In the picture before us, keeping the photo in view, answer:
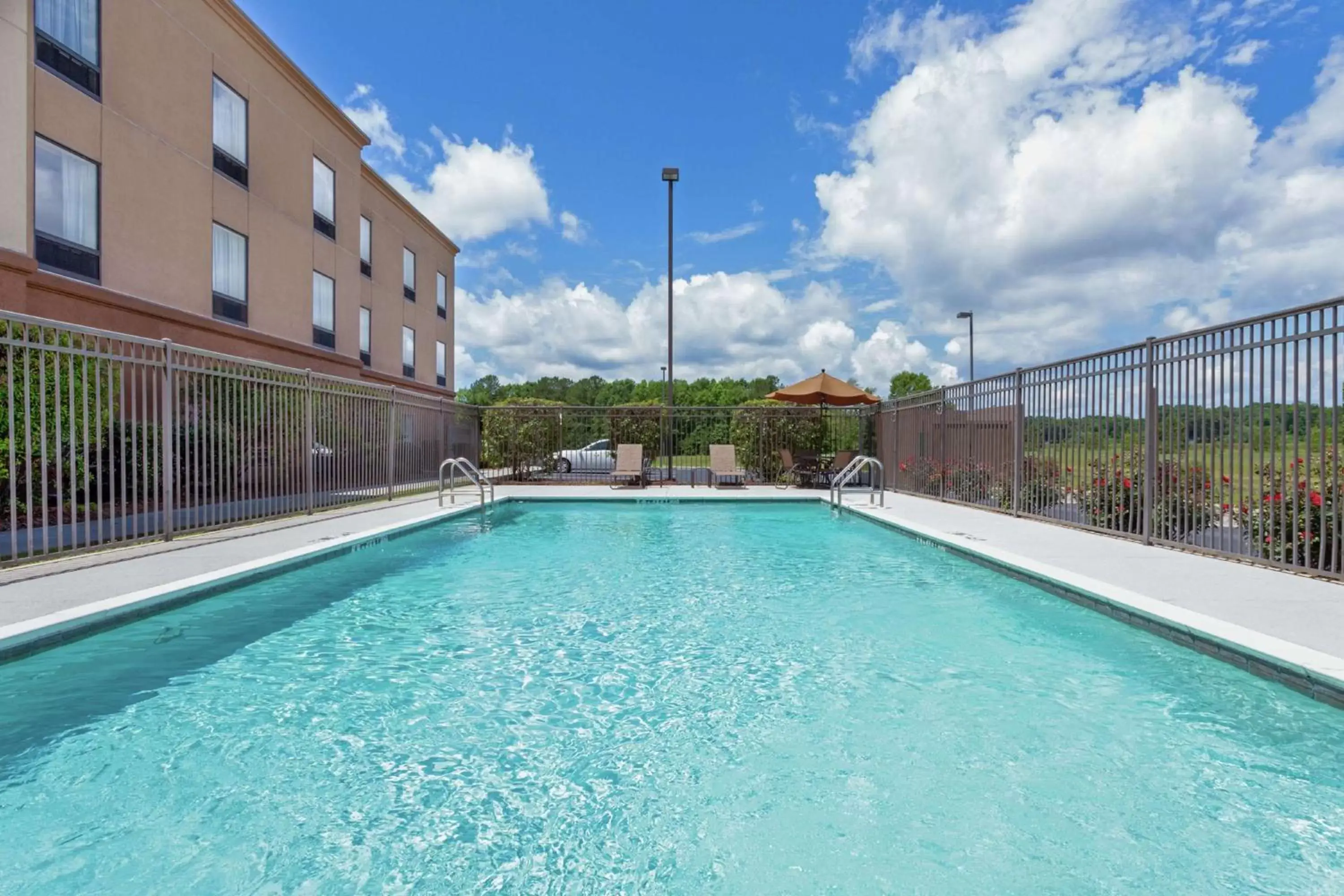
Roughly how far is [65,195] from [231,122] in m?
4.75

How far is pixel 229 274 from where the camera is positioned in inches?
548

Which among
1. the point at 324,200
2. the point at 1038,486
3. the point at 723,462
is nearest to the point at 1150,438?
the point at 1038,486

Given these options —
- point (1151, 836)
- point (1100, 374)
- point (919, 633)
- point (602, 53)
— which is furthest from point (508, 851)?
point (602, 53)

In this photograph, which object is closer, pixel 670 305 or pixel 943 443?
pixel 943 443

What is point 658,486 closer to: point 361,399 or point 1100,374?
point 361,399

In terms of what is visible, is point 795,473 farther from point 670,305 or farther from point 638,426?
point 670,305

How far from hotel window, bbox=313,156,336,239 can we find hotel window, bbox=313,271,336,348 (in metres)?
1.22

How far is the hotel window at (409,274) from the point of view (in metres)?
24.1

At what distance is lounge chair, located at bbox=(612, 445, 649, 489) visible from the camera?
51.2 feet

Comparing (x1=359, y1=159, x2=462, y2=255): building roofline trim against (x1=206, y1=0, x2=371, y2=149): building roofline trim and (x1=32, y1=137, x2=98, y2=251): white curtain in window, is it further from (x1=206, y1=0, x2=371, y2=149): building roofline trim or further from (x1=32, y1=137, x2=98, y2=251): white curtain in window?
(x1=32, y1=137, x2=98, y2=251): white curtain in window

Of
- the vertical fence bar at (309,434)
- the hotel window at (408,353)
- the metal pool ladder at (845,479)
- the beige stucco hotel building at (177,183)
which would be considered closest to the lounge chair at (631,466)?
the metal pool ladder at (845,479)

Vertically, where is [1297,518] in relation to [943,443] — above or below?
below

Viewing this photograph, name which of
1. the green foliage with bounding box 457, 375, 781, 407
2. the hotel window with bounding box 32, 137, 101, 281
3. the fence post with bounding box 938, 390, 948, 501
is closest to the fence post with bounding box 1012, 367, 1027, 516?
the fence post with bounding box 938, 390, 948, 501

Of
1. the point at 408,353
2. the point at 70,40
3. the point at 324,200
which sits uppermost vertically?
the point at 324,200
